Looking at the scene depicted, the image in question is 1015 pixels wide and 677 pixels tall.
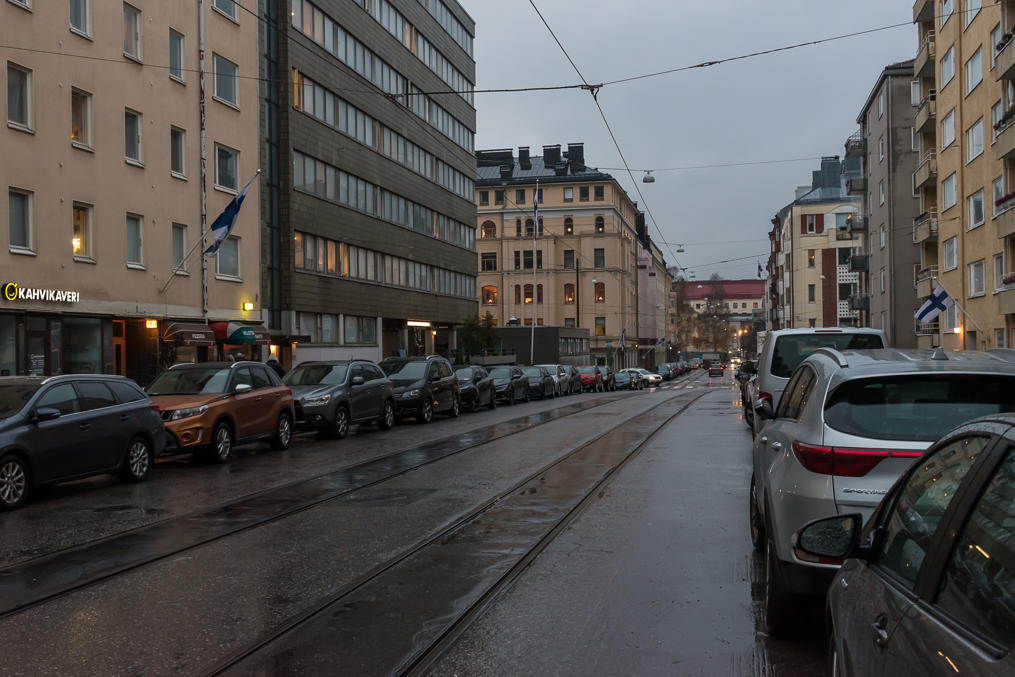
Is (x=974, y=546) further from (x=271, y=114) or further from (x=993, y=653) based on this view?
(x=271, y=114)

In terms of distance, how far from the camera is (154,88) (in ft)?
91.4

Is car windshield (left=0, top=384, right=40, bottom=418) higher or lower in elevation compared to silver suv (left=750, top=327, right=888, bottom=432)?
lower

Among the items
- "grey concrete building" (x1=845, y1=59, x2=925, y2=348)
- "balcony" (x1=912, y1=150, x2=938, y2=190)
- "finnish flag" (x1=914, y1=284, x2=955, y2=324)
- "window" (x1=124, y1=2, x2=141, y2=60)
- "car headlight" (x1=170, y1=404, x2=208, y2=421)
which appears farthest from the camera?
"grey concrete building" (x1=845, y1=59, x2=925, y2=348)

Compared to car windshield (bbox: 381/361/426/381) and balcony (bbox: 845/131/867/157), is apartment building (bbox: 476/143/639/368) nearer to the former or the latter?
balcony (bbox: 845/131/867/157)

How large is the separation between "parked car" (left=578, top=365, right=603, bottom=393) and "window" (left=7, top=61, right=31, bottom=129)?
119 ft

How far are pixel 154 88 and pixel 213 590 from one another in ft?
79.7

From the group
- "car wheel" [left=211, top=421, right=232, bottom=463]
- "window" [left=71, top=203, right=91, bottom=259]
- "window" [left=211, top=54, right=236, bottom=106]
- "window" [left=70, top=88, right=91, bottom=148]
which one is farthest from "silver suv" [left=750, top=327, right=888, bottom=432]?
"window" [left=211, top=54, right=236, bottom=106]

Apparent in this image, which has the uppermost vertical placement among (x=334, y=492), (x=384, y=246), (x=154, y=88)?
(x=154, y=88)

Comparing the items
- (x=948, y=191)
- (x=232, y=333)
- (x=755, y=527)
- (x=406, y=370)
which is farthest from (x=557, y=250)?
(x=755, y=527)

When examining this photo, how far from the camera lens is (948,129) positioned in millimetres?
37969

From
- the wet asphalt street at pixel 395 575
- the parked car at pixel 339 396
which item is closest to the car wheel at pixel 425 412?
the parked car at pixel 339 396

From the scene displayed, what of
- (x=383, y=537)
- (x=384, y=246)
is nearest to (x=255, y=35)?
(x=384, y=246)

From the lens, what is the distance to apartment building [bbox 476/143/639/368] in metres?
92.7

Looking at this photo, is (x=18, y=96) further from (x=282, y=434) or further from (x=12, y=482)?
(x=12, y=482)
